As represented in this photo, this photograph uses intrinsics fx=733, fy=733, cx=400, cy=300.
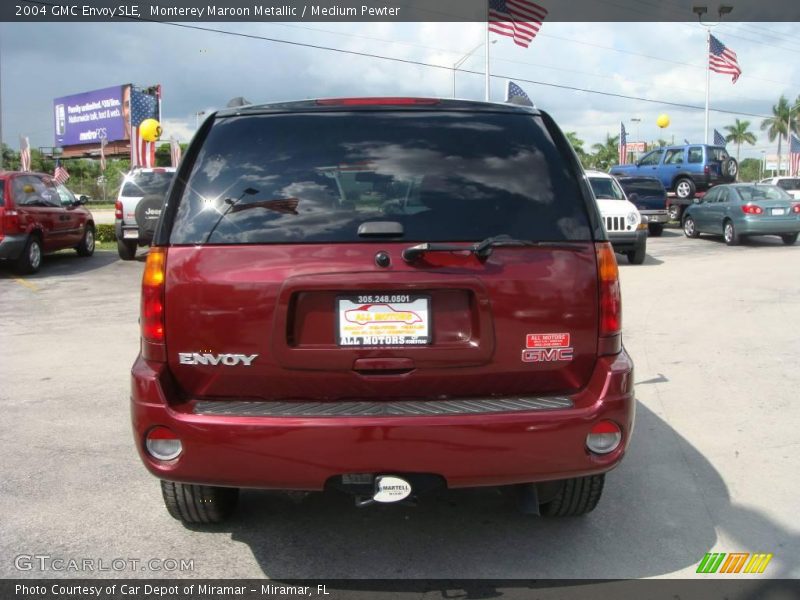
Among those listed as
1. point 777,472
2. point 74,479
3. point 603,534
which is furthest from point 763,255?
point 74,479

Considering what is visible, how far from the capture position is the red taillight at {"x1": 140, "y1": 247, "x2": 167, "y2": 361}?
2.89 meters

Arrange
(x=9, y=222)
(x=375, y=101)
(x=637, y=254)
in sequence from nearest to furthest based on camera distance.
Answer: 1. (x=375, y=101)
2. (x=9, y=222)
3. (x=637, y=254)

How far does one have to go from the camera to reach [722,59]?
93.2 ft

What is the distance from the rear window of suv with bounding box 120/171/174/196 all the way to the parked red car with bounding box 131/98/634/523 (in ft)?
42.2

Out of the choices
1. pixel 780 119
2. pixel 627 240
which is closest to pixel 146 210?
pixel 627 240

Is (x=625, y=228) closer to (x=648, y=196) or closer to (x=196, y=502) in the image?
(x=648, y=196)

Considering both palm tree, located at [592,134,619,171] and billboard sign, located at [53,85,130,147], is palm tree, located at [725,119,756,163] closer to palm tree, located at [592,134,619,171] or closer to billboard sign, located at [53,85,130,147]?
palm tree, located at [592,134,619,171]

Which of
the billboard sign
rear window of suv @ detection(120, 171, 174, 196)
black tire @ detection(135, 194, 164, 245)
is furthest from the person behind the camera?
the billboard sign

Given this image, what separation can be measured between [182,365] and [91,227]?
1428cm

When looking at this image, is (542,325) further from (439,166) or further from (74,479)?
(74,479)

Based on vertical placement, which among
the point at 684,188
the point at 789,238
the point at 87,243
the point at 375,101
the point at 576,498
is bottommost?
the point at 576,498

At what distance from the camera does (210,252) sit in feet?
9.39

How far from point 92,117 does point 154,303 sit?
72.4 m

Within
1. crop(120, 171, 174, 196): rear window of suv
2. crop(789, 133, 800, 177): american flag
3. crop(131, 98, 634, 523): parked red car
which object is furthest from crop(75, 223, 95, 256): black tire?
crop(789, 133, 800, 177): american flag
